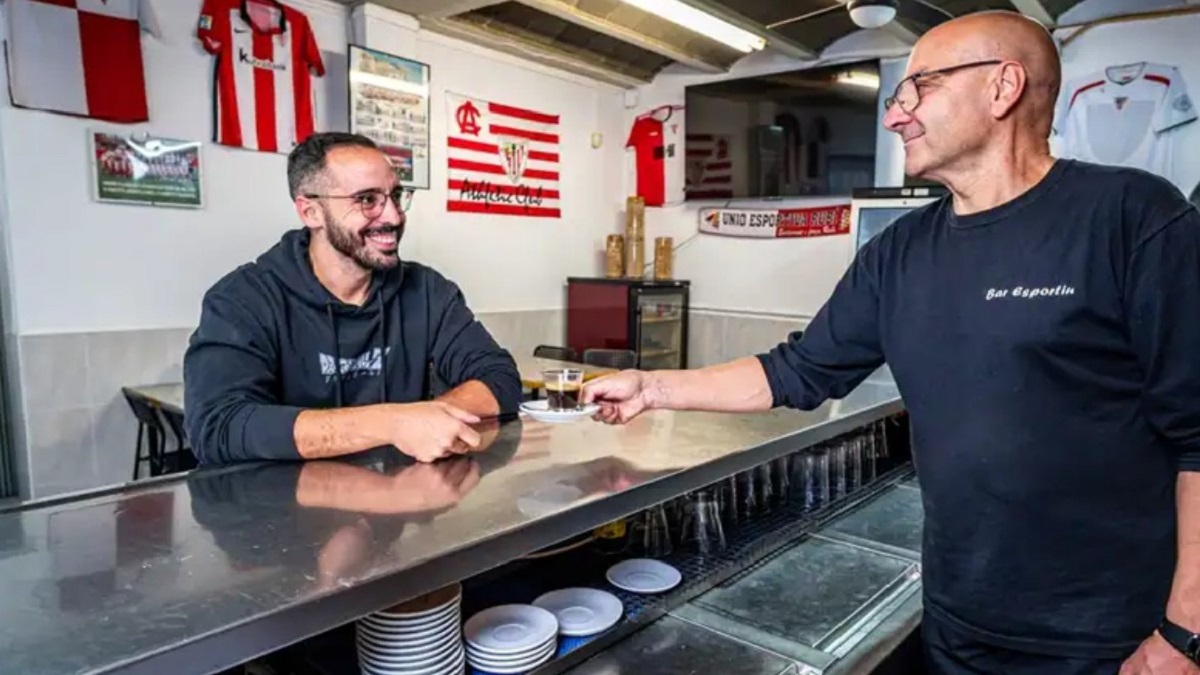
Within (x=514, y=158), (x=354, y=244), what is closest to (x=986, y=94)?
(x=354, y=244)

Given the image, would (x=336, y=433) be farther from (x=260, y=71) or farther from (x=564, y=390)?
(x=260, y=71)

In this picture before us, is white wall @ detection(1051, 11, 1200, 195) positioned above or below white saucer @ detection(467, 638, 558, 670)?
above

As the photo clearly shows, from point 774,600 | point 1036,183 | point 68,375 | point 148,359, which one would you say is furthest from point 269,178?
point 1036,183

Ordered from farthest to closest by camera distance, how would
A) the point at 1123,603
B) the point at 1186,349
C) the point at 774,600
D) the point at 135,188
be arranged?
the point at 135,188 → the point at 774,600 → the point at 1123,603 → the point at 1186,349

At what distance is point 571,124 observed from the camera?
5660 millimetres

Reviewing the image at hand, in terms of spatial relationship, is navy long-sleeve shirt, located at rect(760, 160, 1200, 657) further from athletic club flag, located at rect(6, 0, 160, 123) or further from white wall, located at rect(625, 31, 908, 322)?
white wall, located at rect(625, 31, 908, 322)

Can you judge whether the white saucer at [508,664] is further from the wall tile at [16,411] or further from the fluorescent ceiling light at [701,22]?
the fluorescent ceiling light at [701,22]

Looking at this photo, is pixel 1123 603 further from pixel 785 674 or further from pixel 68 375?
pixel 68 375

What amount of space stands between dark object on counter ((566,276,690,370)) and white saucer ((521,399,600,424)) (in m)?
3.39

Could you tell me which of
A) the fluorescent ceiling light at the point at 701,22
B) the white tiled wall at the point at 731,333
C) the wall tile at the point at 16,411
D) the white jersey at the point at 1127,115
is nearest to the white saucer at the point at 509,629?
the wall tile at the point at 16,411

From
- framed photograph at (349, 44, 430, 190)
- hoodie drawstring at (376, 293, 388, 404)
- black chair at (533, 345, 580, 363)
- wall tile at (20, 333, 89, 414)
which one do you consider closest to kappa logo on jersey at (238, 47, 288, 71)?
framed photograph at (349, 44, 430, 190)

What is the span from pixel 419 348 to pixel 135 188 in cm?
241

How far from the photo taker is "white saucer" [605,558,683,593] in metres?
1.51

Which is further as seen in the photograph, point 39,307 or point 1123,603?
point 39,307
